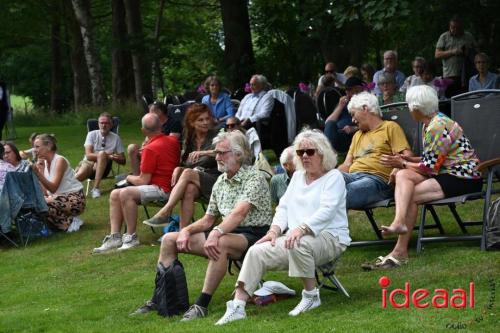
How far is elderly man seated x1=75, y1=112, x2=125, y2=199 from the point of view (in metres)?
15.4

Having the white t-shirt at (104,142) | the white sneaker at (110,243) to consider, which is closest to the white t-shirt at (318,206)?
the white sneaker at (110,243)

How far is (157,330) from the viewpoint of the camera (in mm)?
7230

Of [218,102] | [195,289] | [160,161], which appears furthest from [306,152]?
[218,102]

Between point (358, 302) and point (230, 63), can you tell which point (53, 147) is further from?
point (230, 63)

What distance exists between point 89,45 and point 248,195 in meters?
21.0

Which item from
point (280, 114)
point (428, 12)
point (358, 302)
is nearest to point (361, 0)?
point (280, 114)

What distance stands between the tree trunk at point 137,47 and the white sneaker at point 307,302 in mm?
20926

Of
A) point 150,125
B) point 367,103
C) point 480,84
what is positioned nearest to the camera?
point 367,103

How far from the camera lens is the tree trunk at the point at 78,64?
3394 centimetres

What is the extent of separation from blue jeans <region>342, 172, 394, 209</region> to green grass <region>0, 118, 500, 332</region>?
0.51 metres

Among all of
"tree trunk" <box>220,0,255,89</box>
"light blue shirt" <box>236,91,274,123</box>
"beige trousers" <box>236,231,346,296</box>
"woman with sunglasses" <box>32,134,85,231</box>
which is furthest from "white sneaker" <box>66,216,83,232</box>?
"tree trunk" <box>220,0,255,89</box>

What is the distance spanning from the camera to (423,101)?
870 centimetres

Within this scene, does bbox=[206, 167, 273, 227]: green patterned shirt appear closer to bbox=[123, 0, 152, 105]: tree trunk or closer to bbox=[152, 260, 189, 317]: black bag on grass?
bbox=[152, 260, 189, 317]: black bag on grass

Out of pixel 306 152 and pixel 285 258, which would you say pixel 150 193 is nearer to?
pixel 306 152
